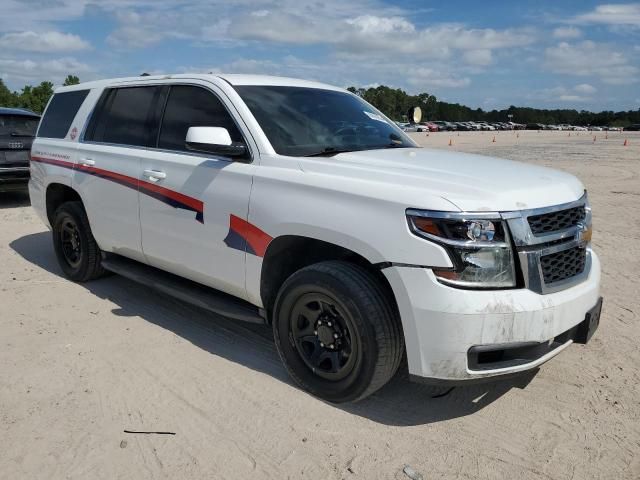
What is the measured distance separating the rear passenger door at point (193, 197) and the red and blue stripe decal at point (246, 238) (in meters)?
0.03

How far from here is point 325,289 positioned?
3.26 m

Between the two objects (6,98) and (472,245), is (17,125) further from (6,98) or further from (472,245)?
(6,98)

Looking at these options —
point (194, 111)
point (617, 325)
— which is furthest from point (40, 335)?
point (617, 325)

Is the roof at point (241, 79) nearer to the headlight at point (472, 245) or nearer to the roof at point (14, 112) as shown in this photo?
the headlight at point (472, 245)

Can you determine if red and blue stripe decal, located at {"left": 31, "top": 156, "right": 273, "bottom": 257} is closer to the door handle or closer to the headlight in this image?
the door handle

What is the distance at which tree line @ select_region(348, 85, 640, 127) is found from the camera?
5251 inches

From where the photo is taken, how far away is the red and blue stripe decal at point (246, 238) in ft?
11.9

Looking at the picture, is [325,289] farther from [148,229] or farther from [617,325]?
[617,325]

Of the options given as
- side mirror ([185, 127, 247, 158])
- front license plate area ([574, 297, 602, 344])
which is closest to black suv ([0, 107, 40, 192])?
side mirror ([185, 127, 247, 158])

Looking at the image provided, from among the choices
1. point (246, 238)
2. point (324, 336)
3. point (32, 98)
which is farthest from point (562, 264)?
point (32, 98)

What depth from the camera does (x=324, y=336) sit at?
134 inches

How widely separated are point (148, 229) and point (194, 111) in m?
0.98

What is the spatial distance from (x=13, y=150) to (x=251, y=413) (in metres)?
8.29

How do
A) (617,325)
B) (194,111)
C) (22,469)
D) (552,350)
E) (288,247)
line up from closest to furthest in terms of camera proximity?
1. (22,469)
2. (552,350)
3. (288,247)
4. (194,111)
5. (617,325)
